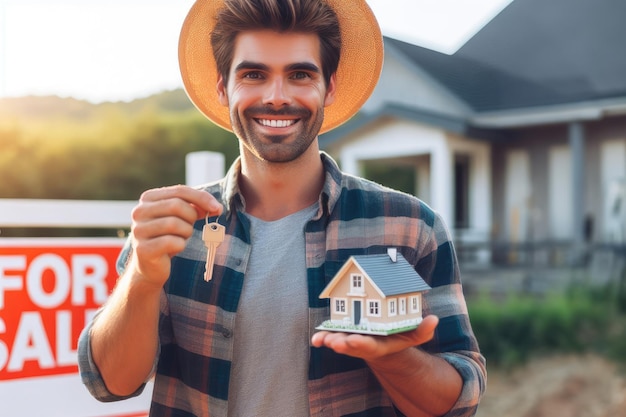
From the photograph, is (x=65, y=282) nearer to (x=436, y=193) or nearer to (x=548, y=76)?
(x=436, y=193)

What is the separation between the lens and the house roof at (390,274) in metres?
1.99

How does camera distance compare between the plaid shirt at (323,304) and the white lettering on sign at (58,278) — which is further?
the white lettering on sign at (58,278)

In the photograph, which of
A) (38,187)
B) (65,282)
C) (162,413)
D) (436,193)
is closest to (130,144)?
(38,187)

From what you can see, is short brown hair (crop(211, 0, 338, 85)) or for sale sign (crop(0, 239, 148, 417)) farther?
for sale sign (crop(0, 239, 148, 417))

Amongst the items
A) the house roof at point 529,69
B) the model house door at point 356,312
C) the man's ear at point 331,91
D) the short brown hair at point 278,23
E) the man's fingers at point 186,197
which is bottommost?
the model house door at point 356,312

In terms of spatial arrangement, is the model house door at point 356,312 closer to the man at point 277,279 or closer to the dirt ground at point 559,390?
the man at point 277,279

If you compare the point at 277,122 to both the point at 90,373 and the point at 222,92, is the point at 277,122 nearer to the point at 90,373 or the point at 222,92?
the point at 222,92

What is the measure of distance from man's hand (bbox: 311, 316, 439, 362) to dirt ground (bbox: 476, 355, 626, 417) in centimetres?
938

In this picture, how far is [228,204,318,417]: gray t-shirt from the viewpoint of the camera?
2176 millimetres

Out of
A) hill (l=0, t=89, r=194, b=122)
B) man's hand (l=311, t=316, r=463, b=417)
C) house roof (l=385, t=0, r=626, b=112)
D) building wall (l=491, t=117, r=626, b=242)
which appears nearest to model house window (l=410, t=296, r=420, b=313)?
man's hand (l=311, t=316, r=463, b=417)

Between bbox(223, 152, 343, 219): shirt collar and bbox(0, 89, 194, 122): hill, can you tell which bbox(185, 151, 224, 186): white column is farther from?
bbox(0, 89, 194, 122): hill

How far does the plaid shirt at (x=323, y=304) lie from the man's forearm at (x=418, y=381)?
55mm

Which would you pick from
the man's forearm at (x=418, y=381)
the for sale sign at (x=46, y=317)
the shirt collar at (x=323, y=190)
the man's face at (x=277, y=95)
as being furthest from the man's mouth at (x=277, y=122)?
the for sale sign at (x=46, y=317)

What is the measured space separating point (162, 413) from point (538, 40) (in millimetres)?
14893
